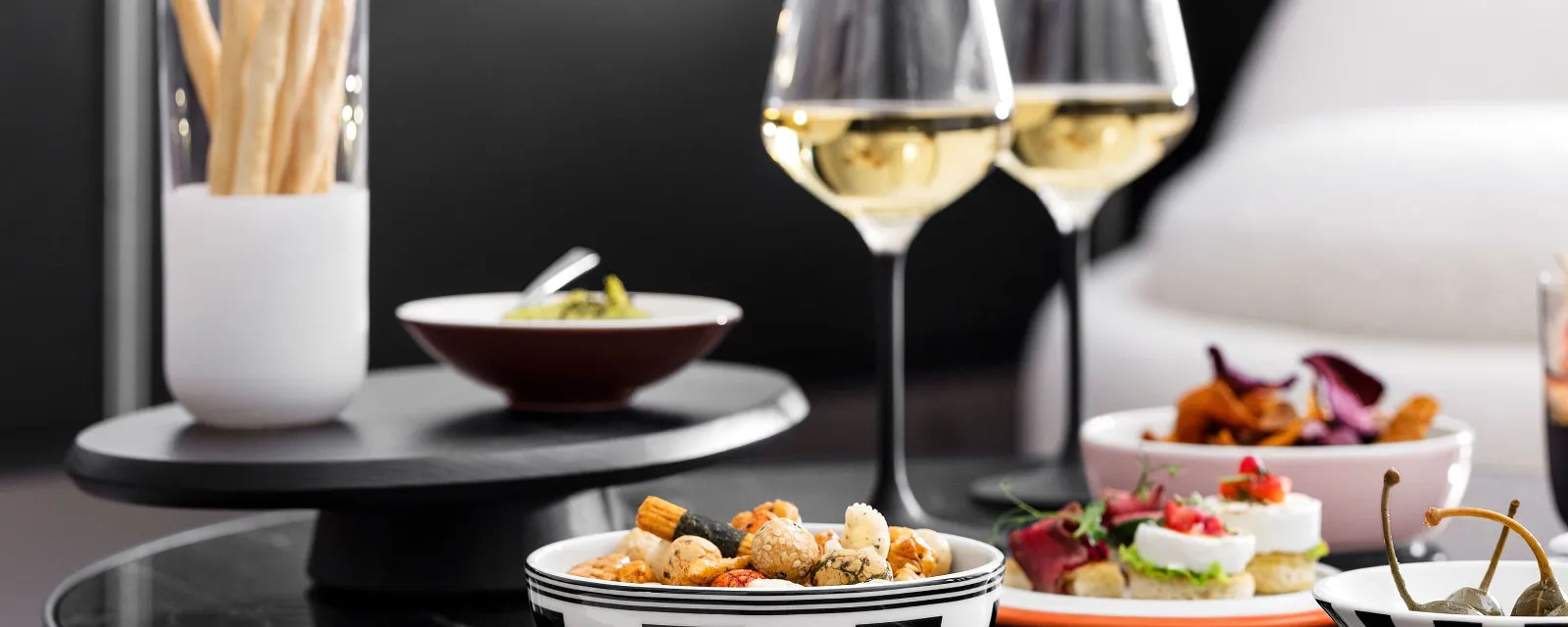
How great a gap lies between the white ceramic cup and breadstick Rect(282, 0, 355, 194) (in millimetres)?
15

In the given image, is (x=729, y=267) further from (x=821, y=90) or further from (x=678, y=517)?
(x=678, y=517)

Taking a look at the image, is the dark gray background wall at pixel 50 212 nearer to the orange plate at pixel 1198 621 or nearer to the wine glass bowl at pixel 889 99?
the wine glass bowl at pixel 889 99

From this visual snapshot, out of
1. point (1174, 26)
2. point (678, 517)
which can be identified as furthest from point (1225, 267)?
point (678, 517)

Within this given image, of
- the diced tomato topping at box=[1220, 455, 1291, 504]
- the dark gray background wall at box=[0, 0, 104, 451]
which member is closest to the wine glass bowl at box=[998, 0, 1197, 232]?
the diced tomato topping at box=[1220, 455, 1291, 504]

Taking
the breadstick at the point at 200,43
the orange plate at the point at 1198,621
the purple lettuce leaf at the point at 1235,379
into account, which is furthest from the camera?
the purple lettuce leaf at the point at 1235,379

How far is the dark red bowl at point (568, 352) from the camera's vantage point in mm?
973

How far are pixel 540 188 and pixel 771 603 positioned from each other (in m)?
3.09

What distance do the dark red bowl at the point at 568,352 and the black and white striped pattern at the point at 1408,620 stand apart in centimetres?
48

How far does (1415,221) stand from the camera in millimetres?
2273

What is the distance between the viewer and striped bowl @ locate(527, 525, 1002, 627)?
588 mm

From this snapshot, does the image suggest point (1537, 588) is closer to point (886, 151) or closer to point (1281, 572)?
point (1281, 572)

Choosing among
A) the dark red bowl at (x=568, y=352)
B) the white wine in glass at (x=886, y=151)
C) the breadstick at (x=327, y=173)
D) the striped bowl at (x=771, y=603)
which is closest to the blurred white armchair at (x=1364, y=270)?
the white wine in glass at (x=886, y=151)

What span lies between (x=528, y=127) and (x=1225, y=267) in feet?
5.22

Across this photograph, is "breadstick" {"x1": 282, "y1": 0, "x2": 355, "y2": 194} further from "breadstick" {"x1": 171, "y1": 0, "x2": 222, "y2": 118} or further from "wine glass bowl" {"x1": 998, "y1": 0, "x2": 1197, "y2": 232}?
"wine glass bowl" {"x1": 998, "y1": 0, "x2": 1197, "y2": 232}
